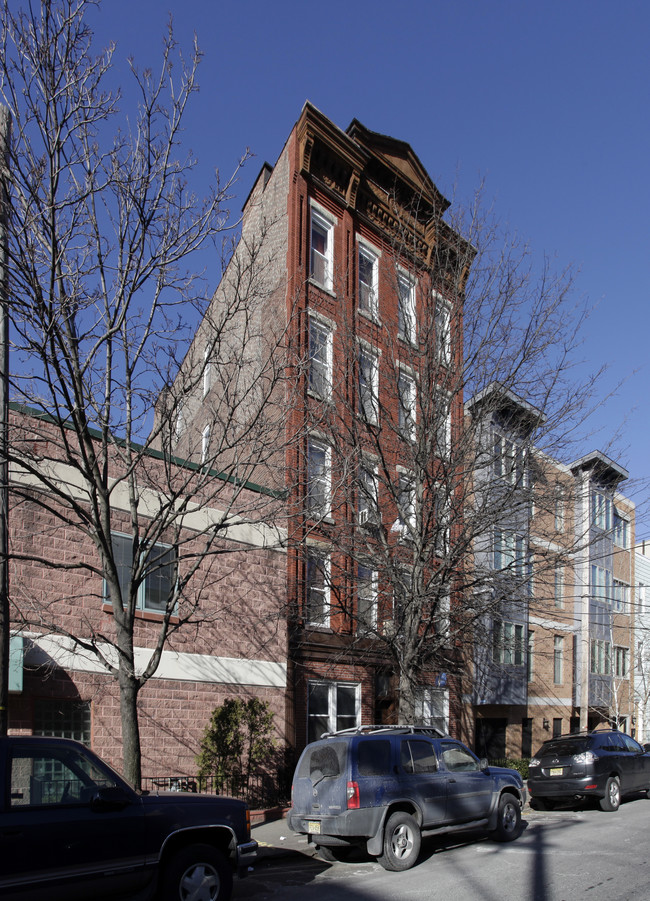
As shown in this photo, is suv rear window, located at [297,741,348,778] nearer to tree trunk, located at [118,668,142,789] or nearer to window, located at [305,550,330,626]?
tree trunk, located at [118,668,142,789]

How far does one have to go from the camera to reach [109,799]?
262 inches

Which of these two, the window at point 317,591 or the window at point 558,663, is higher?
the window at point 317,591

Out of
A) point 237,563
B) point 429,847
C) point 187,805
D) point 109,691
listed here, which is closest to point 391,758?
point 429,847

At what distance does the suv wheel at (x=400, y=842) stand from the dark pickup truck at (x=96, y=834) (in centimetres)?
278

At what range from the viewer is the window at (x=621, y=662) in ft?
111

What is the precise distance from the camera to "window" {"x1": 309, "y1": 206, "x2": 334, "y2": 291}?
21719 millimetres

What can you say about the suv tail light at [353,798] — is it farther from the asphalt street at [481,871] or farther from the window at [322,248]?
the window at [322,248]

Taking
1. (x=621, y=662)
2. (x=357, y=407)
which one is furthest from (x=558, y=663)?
(x=357, y=407)

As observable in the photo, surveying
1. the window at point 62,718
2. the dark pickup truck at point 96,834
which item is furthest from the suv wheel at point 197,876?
the window at point 62,718

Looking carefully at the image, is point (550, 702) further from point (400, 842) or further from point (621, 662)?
point (400, 842)

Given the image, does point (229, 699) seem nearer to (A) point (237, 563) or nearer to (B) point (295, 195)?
(A) point (237, 563)

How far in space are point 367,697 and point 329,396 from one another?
7.73 metres

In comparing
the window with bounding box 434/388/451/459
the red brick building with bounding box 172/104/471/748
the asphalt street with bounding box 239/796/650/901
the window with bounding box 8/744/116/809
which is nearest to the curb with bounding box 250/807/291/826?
the asphalt street with bounding box 239/796/650/901

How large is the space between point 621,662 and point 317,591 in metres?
21.5
